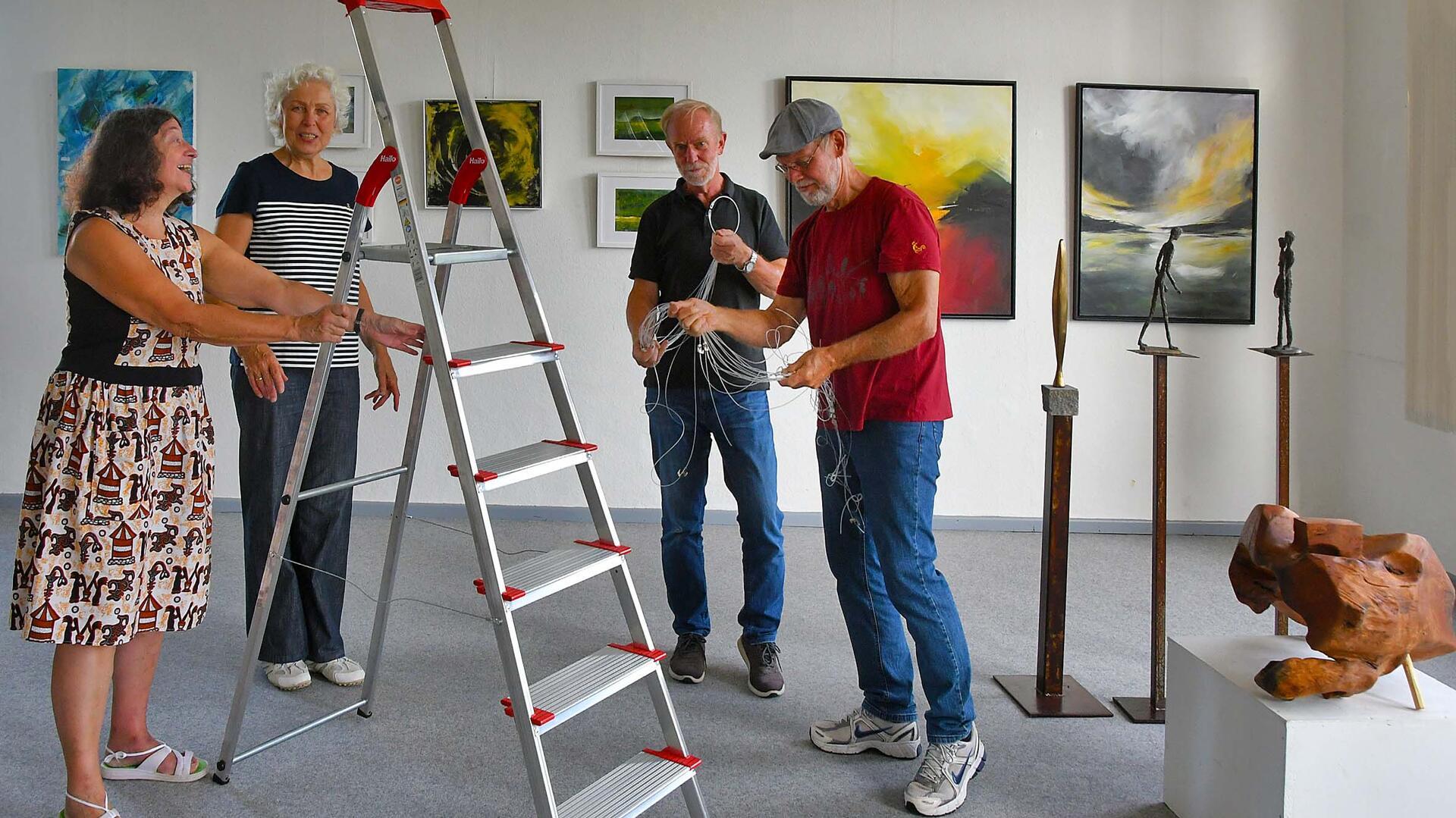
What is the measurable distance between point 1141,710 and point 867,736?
84cm

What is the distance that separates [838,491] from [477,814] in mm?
1117

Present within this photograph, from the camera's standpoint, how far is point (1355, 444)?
5.11m

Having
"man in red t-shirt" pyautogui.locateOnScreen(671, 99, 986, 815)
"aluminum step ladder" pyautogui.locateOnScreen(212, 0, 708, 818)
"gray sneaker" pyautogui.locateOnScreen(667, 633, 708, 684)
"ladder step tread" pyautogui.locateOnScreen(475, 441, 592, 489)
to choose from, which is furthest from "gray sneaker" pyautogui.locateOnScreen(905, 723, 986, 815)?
"ladder step tread" pyautogui.locateOnScreen(475, 441, 592, 489)

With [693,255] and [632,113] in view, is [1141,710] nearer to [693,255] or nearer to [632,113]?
[693,255]

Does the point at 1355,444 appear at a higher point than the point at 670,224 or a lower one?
lower

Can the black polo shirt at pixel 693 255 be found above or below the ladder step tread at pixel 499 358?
above

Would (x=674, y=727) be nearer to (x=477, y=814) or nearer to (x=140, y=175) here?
(x=477, y=814)

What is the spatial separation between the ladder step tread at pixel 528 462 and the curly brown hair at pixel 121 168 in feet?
3.01

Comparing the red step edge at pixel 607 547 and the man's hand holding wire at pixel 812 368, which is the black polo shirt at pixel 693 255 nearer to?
the man's hand holding wire at pixel 812 368

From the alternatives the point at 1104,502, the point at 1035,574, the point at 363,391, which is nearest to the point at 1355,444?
the point at 1104,502

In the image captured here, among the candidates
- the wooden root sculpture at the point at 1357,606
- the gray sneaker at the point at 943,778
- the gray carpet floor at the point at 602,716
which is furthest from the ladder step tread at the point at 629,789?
the wooden root sculpture at the point at 1357,606

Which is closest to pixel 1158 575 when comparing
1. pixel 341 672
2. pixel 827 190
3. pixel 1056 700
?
pixel 1056 700

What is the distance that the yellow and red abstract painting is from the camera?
515cm

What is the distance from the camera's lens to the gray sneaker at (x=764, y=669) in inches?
127
